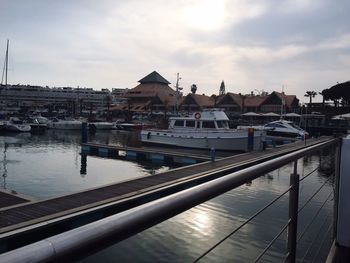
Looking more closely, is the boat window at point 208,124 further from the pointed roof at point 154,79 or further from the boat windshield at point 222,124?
the pointed roof at point 154,79

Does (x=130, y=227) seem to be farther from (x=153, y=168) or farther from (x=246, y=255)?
(x=153, y=168)

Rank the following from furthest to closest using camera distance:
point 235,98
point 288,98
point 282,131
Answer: point 235,98 < point 288,98 < point 282,131

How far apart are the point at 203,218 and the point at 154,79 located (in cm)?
8747

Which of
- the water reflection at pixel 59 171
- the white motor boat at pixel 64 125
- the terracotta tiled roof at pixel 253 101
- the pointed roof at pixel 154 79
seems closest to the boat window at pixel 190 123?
the water reflection at pixel 59 171

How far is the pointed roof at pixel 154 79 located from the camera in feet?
317

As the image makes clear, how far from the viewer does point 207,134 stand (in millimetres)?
29172

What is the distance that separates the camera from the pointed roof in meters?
96.5

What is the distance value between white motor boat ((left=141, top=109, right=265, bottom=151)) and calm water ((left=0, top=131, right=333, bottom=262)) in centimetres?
632

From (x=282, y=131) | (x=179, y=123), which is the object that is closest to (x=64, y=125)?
(x=179, y=123)

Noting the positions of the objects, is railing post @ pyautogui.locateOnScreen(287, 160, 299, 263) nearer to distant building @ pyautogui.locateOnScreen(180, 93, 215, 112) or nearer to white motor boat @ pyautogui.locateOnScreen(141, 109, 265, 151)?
white motor boat @ pyautogui.locateOnScreen(141, 109, 265, 151)

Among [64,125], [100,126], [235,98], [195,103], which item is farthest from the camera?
[195,103]

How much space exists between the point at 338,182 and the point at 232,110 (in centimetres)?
6897

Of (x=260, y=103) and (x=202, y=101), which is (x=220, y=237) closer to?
(x=260, y=103)

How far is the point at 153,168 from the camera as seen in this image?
72.6 ft
